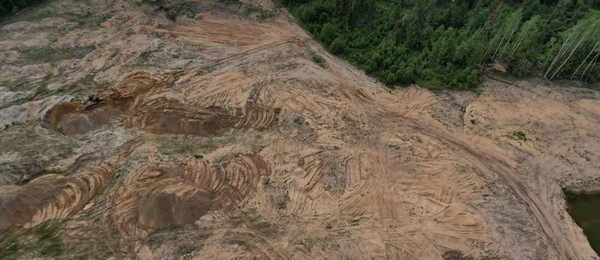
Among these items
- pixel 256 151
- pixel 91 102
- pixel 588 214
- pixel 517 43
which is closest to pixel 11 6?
pixel 91 102

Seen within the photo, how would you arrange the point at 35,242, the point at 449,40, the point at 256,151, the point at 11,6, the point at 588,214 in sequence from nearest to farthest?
the point at 35,242
the point at 588,214
the point at 256,151
the point at 449,40
the point at 11,6

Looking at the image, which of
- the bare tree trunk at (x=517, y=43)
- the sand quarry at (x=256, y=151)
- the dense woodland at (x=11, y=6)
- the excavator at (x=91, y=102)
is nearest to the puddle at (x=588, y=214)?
the sand quarry at (x=256, y=151)

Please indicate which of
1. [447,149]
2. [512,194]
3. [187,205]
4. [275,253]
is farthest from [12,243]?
[512,194]

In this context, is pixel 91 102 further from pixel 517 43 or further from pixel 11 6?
pixel 517 43

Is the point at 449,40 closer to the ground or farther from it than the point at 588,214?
farther from it

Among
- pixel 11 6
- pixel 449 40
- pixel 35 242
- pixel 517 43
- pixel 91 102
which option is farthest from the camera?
pixel 11 6

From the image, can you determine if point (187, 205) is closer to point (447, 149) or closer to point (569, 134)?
point (447, 149)

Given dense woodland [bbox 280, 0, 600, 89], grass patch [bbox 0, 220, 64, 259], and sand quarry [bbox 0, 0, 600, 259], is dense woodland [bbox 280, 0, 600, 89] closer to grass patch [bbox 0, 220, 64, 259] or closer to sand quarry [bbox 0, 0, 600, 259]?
sand quarry [bbox 0, 0, 600, 259]

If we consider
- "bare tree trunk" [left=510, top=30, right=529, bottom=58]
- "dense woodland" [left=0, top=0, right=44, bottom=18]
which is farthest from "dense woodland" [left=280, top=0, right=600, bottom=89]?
"dense woodland" [left=0, top=0, right=44, bottom=18]
